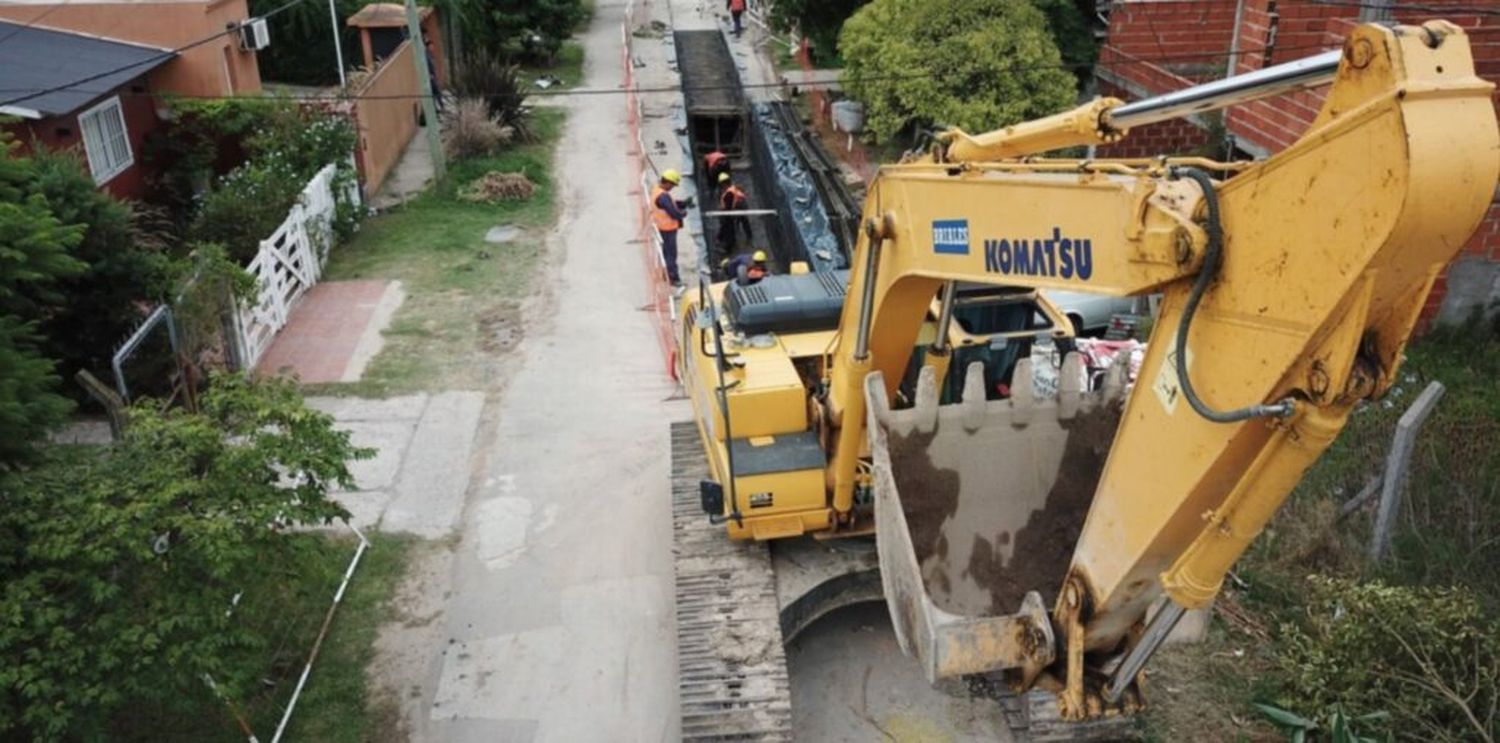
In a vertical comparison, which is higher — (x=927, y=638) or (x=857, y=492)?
(x=927, y=638)

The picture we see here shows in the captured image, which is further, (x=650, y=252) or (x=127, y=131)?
(x=650, y=252)

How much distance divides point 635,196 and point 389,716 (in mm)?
12490

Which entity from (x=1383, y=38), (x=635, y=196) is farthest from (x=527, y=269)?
(x=1383, y=38)

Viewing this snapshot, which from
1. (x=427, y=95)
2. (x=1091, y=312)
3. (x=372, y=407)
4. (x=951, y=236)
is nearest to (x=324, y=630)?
(x=372, y=407)

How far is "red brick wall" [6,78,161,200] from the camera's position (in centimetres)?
1371

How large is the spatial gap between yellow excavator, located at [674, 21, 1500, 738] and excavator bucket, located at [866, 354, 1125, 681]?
0.01 meters

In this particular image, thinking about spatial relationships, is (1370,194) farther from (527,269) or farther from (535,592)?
(527,269)

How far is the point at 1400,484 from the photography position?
739 cm

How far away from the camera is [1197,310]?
376 cm

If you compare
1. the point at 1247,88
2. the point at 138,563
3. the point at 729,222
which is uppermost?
the point at 1247,88

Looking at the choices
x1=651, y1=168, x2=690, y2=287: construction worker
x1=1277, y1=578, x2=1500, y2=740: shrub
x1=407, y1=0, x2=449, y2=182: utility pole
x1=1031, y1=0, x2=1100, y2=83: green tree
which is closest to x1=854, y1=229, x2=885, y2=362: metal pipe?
x1=1277, y1=578, x2=1500, y2=740: shrub

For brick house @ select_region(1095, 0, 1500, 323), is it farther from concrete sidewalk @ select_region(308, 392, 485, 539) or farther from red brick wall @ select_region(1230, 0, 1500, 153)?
concrete sidewalk @ select_region(308, 392, 485, 539)

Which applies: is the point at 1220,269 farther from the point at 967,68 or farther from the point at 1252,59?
the point at 967,68

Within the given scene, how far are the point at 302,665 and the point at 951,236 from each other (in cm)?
535
